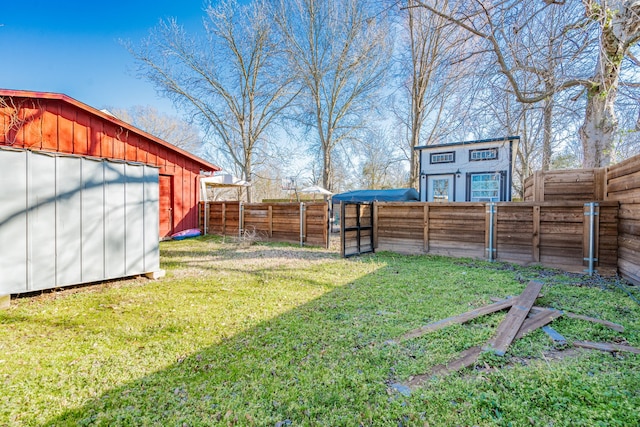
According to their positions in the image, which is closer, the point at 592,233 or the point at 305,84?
the point at 592,233

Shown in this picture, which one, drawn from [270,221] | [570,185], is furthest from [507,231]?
[270,221]

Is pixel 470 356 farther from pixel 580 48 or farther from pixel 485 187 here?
pixel 485 187

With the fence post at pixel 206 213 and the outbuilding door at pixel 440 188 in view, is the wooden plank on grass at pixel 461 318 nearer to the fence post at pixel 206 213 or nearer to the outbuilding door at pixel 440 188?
the outbuilding door at pixel 440 188

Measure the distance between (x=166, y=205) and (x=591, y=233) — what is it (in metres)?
11.5

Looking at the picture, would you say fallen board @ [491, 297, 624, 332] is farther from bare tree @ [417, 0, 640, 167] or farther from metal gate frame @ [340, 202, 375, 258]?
metal gate frame @ [340, 202, 375, 258]

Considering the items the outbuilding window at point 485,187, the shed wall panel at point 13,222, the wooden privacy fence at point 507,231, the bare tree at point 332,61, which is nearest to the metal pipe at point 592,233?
the wooden privacy fence at point 507,231

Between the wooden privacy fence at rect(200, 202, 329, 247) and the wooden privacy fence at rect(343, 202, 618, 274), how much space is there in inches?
65.6

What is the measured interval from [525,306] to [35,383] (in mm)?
4343

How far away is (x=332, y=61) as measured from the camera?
16891 mm

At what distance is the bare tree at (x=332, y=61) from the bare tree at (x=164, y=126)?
11727mm

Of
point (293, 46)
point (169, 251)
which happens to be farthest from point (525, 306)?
point (293, 46)

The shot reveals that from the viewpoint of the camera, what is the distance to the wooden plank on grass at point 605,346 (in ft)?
7.64

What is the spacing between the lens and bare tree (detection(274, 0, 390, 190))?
1603cm

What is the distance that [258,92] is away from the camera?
57.5 feet
